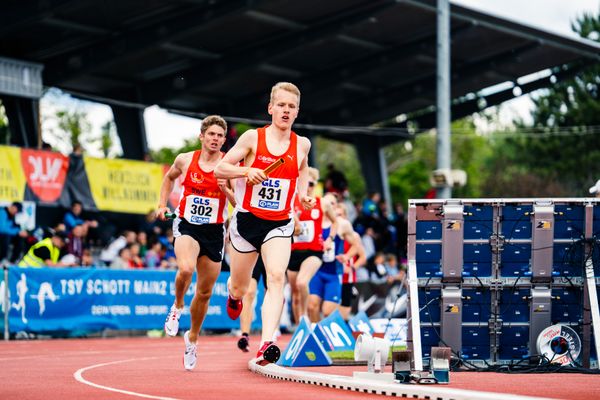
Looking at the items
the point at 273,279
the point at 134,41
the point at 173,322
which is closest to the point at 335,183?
the point at 134,41

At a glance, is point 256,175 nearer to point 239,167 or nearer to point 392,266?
point 239,167

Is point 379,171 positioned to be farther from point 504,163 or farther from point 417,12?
point 504,163

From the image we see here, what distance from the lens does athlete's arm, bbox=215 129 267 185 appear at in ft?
36.9

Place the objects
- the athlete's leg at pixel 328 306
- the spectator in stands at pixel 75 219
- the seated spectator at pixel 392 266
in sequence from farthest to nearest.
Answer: the seated spectator at pixel 392 266 → the spectator in stands at pixel 75 219 → the athlete's leg at pixel 328 306

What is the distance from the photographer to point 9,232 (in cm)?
2461

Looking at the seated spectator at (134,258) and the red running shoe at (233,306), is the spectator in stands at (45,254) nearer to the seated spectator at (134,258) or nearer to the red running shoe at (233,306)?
the seated spectator at (134,258)

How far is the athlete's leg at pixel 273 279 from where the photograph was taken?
11.8 m

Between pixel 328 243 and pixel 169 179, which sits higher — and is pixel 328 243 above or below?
below

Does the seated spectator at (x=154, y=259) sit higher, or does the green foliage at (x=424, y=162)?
the green foliage at (x=424, y=162)

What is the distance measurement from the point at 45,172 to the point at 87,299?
4.20 meters

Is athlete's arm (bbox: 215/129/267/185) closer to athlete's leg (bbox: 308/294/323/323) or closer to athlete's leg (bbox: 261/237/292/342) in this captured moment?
athlete's leg (bbox: 261/237/292/342)

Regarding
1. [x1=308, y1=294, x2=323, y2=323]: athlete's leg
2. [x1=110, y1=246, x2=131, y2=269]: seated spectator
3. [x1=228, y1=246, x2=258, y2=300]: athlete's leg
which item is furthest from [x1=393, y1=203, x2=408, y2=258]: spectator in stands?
A: [x1=228, y1=246, x2=258, y2=300]: athlete's leg

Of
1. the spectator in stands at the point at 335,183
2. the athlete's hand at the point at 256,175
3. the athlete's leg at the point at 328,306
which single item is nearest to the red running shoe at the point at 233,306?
the athlete's hand at the point at 256,175

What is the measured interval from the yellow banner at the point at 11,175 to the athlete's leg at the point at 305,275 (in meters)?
9.56
